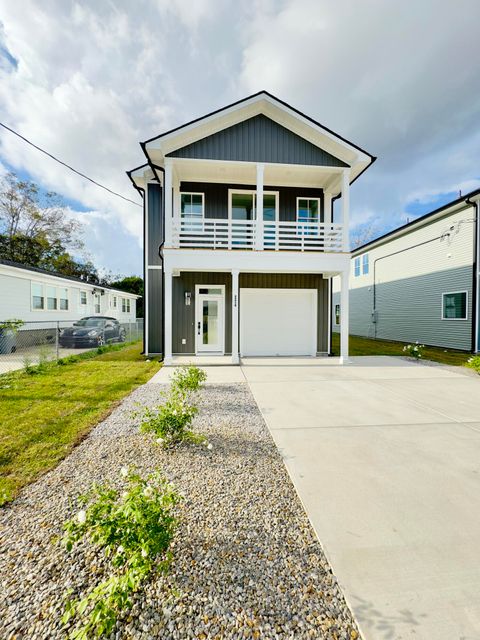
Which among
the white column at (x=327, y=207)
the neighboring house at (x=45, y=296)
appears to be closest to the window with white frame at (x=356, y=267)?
the white column at (x=327, y=207)

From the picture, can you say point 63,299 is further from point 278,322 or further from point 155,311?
point 278,322

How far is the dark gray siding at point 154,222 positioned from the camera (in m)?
10.9

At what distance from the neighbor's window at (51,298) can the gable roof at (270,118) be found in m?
11.2

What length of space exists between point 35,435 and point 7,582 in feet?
8.15

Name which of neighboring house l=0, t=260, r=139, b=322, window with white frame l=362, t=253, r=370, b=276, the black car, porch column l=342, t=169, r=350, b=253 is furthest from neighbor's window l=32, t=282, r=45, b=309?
window with white frame l=362, t=253, r=370, b=276

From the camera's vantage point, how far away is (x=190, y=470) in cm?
303

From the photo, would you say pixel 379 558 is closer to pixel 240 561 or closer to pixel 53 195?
pixel 240 561

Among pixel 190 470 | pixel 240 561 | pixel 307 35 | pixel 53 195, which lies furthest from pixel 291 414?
pixel 53 195

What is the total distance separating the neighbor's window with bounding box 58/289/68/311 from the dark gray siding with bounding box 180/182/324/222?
1168 cm

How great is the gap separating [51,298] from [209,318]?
1148cm

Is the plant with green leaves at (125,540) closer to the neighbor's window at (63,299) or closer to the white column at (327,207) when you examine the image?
the white column at (327,207)

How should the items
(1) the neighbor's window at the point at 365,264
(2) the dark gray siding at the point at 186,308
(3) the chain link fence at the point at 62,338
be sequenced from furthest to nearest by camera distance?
(1) the neighbor's window at the point at 365,264, (3) the chain link fence at the point at 62,338, (2) the dark gray siding at the point at 186,308

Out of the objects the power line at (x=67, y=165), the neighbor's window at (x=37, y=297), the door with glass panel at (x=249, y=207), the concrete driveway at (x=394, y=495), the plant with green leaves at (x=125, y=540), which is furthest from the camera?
the neighbor's window at (x=37, y=297)

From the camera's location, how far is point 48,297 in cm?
1630
